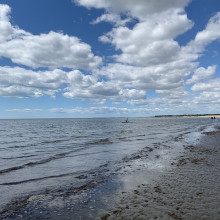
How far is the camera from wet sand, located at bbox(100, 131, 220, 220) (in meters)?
5.96

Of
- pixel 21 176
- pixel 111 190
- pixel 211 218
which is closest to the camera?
pixel 211 218

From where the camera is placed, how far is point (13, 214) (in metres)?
6.38

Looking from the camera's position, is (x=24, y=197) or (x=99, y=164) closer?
(x=24, y=197)

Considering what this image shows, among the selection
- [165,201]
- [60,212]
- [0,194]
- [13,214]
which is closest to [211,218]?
[165,201]

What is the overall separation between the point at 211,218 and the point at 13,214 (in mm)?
6849

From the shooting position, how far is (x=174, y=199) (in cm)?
707

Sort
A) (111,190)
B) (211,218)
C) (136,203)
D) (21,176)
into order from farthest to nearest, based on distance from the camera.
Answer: (21,176)
(111,190)
(136,203)
(211,218)

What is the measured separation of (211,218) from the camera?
5645 millimetres

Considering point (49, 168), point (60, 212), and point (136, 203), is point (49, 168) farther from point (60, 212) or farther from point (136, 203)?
point (136, 203)

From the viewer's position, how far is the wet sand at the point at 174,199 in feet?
19.6

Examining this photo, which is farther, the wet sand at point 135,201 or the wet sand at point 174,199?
the wet sand at point 135,201

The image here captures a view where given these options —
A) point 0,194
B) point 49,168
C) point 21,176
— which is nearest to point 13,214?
point 0,194

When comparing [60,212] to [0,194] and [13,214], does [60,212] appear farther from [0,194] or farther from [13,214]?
[0,194]

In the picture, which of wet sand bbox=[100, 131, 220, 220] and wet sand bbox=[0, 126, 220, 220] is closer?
wet sand bbox=[100, 131, 220, 220]
